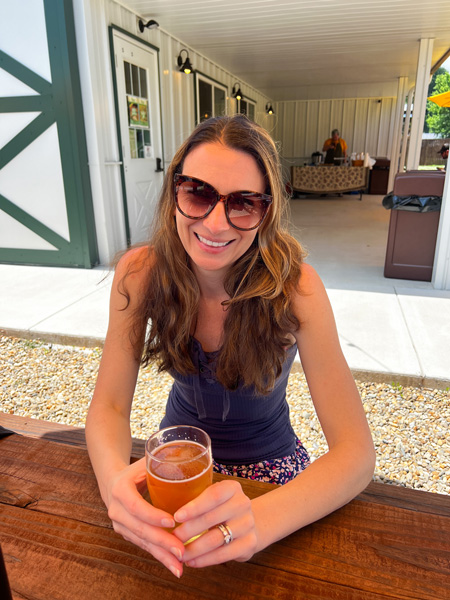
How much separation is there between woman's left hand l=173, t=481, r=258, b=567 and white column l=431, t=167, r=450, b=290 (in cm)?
468

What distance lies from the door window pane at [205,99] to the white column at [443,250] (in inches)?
234

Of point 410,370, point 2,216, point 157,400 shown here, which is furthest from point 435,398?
point 2,216

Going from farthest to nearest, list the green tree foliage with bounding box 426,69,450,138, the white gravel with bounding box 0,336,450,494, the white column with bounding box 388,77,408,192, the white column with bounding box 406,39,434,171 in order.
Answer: the green tree foliage with bounding box 426,69,450,138 → the white column with bounding box 388,77,408,192 → the white column with bounding box 406,39,434,171 → the white gravel with bounding box 0,336,450,494

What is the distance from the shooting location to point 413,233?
493 cm

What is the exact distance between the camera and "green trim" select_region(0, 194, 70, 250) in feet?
18.4

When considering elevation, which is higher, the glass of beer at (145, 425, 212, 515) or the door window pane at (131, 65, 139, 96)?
the door window pane at (131, 65, 139, 96)

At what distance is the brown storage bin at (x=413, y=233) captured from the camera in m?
4.75

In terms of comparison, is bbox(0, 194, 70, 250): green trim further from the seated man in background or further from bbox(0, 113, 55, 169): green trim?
the seated man in background

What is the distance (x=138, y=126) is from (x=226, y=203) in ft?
18.4

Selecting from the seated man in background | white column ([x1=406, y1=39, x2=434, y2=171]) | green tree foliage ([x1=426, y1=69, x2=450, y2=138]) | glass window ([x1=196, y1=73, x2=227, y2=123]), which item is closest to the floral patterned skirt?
white column ([x1=406, y1=39, x2=434, y2=171])

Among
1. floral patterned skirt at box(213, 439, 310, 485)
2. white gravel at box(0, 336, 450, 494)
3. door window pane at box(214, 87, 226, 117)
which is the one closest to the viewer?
floral patterned skirt at box(213, 439, 310, 485)

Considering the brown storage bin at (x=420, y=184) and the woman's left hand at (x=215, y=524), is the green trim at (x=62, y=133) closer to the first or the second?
the brown storage bin at (x=420, y=184)

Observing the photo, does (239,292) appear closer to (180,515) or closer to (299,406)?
(180,515)

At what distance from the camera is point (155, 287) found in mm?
1400
